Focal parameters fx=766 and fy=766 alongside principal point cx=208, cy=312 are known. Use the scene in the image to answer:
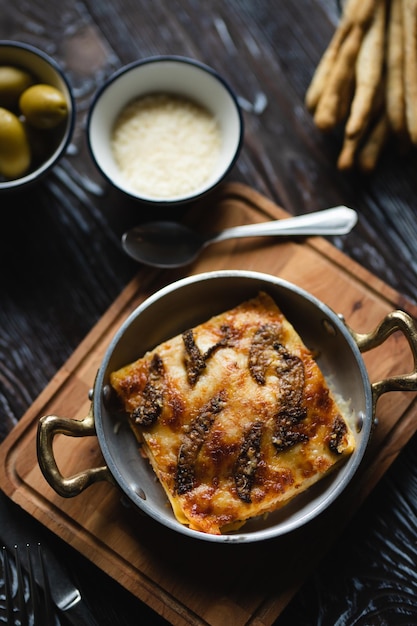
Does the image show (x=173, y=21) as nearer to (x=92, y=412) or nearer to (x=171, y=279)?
(x=171, y=279)

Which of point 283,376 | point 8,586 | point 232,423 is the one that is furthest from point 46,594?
point 283,376

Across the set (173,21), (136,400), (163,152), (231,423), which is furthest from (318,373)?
(173,21)

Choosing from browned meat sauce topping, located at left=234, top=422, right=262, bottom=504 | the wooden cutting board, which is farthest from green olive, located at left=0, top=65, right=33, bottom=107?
browned meat sauce topping, located at left=234, top=422, right=262, bottom=504

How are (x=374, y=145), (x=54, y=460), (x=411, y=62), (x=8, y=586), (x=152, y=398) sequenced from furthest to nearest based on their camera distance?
(x=374, y=145) → (x=411, y=62) → (x=8, y=586) → (x=152, y=398) → (x=54, y=460)

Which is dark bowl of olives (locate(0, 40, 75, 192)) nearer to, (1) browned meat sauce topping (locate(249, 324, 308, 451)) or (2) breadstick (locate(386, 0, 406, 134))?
(1) browned meat sauce topping (locate(249, 324, 308, 451))

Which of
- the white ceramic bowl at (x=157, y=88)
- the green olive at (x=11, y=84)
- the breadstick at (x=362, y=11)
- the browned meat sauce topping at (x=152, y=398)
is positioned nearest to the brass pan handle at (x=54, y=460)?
the browned meat sauce topping at (x=152, y=398)

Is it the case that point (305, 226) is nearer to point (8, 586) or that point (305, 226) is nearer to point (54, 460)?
point (54, 460)
